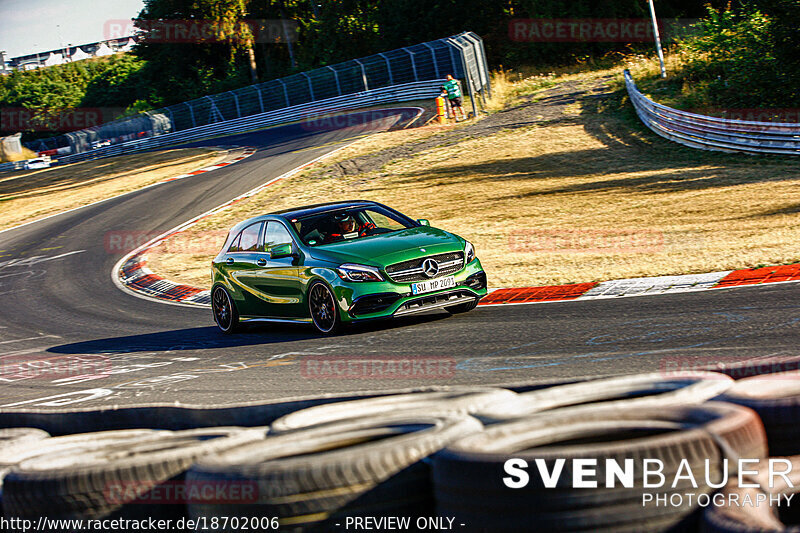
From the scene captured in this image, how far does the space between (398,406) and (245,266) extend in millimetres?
7749

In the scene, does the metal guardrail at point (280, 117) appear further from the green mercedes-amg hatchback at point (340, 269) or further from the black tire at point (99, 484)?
the black tire at point (99, 484)

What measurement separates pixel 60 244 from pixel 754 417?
1017 inches

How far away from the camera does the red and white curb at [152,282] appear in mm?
16702

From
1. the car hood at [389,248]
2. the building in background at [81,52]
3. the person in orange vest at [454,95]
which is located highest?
the building in background at [81,52]

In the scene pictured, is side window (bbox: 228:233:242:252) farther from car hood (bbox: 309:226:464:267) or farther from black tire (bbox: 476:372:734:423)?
black tire (bbox: 476:372:734:423)

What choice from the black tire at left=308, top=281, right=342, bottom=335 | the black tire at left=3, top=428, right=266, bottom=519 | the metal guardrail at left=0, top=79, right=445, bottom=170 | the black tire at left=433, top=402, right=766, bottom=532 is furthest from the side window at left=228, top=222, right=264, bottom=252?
the metal guardrail at left=0, top=79, right=445, bottom=170

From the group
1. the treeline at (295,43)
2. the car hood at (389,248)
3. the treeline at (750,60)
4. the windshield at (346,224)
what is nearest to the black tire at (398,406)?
the car hood at (389,248)

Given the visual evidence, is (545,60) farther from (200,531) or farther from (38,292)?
(200,531)

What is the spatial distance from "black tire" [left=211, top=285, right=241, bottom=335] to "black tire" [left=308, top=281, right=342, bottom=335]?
1868 millimetres

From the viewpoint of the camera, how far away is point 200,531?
3711 mm

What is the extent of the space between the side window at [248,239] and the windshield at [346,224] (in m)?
0.81

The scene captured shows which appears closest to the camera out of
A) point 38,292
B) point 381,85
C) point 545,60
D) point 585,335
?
point 585,335

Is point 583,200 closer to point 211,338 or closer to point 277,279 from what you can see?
point 277,279

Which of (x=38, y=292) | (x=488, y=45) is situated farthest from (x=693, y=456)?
(x=488, y=45)
